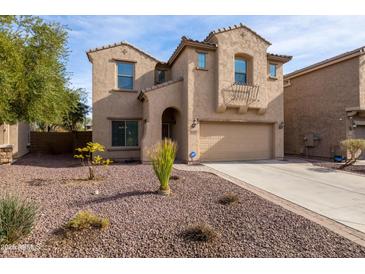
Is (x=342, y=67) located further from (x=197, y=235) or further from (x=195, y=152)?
(x=197, y=235)

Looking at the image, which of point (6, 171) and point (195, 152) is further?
point (195, 152)

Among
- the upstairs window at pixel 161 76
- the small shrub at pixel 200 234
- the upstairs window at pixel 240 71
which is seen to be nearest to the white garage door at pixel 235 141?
the upstairs window at pixel 240 71

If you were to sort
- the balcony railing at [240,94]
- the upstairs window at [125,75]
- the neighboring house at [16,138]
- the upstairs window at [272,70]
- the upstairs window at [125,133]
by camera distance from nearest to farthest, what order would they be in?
1. the balcony railing at [240,94]
2. the neighboring house at [16,138]
3. the upstairs window at [125,133]
4. the upstairs window at [125,75]
5. the upstairs window at [272,70]

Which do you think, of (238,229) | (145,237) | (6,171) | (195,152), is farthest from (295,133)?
(6,171)

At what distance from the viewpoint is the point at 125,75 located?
13.9 m

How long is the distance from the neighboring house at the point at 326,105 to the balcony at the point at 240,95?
6460mm

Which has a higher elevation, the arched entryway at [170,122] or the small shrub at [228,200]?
the arched entryway at [170,122]

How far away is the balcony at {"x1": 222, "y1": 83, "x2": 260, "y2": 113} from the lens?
12506 mm

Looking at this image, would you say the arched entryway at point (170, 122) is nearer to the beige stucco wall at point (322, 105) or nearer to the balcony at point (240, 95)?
the balcony at point (240, 95)

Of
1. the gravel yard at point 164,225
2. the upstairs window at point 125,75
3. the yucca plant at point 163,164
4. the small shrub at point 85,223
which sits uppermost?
the upstairs window at point 125,75

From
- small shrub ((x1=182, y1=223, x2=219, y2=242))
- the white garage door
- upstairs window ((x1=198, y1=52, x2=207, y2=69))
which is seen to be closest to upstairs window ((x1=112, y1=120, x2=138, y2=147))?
the white garage door

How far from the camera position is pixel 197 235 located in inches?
156

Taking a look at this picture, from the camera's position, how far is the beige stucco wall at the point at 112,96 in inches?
518

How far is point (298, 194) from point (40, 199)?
307 inches
